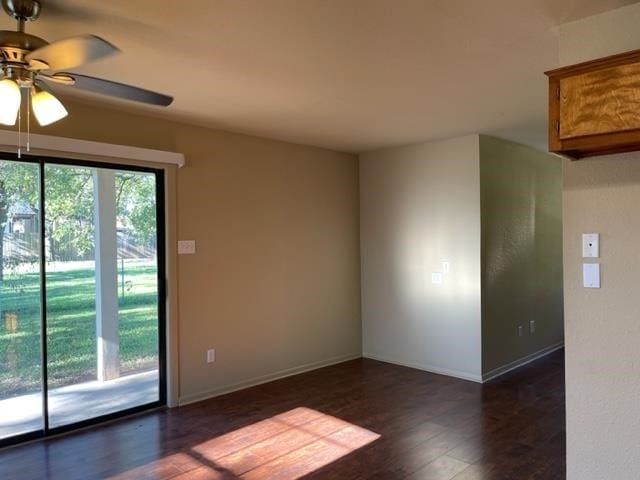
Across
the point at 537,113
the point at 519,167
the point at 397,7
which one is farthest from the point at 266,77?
the point at 519,167

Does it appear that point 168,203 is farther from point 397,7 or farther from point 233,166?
point 397,7

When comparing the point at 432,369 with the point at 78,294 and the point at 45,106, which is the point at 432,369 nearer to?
the point at 78,294

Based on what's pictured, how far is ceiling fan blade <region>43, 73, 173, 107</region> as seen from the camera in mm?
2020

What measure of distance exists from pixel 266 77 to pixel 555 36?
1.60m

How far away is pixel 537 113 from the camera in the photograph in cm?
381

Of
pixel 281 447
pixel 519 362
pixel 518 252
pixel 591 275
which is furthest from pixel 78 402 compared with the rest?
pixel 518 252

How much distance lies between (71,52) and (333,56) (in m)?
1.35

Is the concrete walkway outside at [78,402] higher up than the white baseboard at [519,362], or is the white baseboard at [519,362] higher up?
the concrete walkway outside at [78,402]

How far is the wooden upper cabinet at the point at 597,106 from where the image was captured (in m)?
1.86

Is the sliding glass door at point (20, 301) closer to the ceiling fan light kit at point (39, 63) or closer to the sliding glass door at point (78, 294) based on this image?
the sliding glass door at point (78, 294)

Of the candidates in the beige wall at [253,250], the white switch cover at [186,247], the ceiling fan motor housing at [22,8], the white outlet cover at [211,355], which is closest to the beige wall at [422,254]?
the beige wall at [253,250]

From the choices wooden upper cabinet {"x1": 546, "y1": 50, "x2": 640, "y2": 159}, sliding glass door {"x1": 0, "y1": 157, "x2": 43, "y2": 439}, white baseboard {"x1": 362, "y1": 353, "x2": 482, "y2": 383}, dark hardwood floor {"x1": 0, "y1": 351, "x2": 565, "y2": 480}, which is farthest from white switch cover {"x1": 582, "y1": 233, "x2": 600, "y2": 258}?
sliding glass door {"x1": 0, "y1": 157, "x2": 43, "y2": 439}

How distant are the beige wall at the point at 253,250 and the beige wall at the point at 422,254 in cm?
26

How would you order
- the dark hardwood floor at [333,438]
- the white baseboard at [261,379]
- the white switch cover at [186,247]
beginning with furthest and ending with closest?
1. the white baseboard at [261,379]
2. the white switch cover at [186,247]
3. the dark hardwood floor at [333,438]
